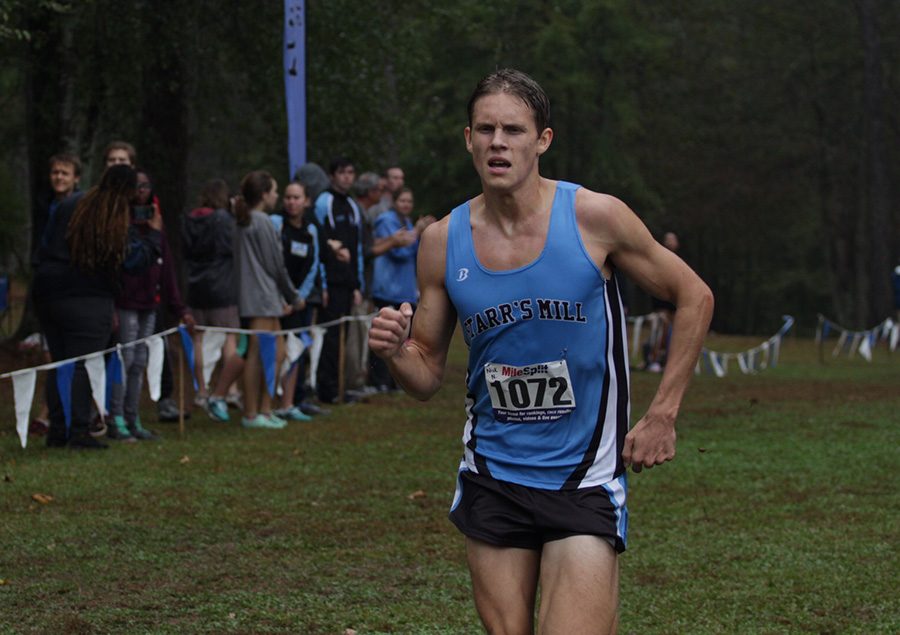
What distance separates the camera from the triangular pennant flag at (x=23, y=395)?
9.80 metres

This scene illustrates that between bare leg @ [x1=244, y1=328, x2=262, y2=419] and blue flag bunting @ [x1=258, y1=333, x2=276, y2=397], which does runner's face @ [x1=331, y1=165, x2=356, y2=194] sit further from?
blue flag bunting @ [x1=258, y1=333, x2=276, y2=397]

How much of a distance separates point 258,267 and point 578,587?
912cm

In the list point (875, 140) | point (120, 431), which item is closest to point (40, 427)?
point (120, 431)

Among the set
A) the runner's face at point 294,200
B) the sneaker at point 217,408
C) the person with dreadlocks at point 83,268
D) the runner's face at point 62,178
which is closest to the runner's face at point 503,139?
the person with dreadlocks at point 83,268

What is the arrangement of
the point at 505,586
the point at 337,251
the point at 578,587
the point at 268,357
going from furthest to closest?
1. the point at 337,251
2. the point at 268,357
3. the point at 505,586
4. the point at 578,587

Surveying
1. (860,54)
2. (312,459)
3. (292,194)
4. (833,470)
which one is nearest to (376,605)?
(312,459)

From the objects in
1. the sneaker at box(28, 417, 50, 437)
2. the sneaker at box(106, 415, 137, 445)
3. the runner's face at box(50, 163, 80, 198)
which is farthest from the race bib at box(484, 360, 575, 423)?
the sneaker at box(28, 417, 50, 437)

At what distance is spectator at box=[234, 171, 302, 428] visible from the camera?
12.8 meters

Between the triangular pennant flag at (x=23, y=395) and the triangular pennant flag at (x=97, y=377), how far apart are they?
60 centimetres

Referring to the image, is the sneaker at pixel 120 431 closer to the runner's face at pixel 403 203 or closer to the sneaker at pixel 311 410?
the sneaker at pixel 311 410

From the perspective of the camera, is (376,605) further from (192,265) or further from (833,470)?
(192,265)

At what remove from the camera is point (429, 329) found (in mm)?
4465

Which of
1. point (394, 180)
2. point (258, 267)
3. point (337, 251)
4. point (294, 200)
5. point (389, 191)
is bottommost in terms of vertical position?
point (258, 267)

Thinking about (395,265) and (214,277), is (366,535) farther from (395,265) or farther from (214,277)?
(395,265)
